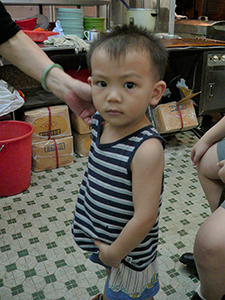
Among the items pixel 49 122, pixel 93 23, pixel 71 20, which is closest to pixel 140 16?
pixel 93 23

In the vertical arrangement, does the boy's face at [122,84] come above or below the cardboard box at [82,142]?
above

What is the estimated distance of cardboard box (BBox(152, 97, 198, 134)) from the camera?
3008 mm

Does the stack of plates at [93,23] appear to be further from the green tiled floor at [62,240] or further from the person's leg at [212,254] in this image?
the person's leg at [212,254]

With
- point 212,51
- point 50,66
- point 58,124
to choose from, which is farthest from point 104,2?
point 50,66

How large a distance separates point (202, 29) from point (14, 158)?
10.2 ft

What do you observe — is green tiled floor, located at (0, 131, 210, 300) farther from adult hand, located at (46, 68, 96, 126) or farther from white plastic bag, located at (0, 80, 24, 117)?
adult hand, located at (46, 68, 96, 126)

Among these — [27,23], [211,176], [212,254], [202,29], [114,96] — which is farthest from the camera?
[202,29]

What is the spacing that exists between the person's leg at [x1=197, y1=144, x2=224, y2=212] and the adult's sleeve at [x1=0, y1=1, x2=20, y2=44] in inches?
39.7

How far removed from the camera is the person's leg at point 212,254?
44.6 inches

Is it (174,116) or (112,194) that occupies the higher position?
(112,194)

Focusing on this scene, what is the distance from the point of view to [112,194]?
3.22ft

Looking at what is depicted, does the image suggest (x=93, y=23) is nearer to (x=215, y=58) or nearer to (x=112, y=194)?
(x=215, y=58)

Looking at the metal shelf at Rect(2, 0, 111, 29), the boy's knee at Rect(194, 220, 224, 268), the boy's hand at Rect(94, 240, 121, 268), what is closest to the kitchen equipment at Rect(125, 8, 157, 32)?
the metal shelf at Rect(2, 0, 111, 29)

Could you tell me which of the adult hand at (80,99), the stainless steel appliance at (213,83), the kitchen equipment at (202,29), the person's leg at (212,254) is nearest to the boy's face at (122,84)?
the adult hand at (80,99)
